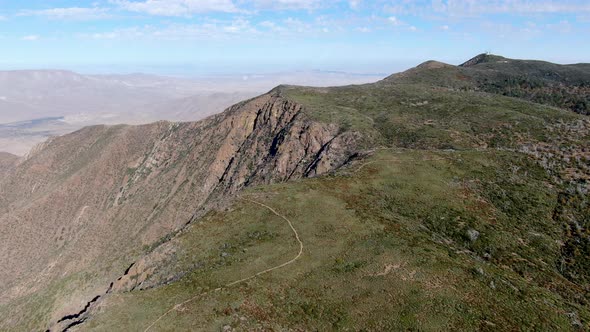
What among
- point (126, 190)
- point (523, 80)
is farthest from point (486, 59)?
point (126, 190)

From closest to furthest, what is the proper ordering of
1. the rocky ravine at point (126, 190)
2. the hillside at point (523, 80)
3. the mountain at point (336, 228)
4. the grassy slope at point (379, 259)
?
the grassy slope at point (379, 259)
the mountain at point (336, 228)
the rocky ravine at point (126, 190)
the hillside at point (523, 80)

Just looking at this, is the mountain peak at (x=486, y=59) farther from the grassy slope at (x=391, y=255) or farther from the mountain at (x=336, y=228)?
the grassy slope at (x=391, y=255)

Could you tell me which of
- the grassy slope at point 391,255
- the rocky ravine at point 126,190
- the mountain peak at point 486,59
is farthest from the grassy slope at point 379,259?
the mountain peak at point 486,59

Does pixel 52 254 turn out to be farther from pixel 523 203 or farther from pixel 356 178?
pixel 523 203

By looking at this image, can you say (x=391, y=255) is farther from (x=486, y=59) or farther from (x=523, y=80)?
(x=486, y=59)

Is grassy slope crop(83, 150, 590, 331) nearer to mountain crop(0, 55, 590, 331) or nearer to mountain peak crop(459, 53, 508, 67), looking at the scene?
mountain crop(0, 55, 590, 331)

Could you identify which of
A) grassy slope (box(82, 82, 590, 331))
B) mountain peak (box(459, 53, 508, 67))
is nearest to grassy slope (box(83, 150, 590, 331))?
grassy slope (box(82, 82, 590, 331))
